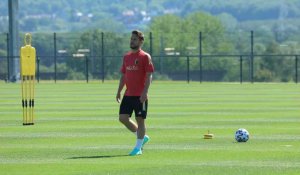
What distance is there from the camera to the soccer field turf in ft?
58.3

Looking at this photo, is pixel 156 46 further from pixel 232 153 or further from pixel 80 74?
pixel 232 153

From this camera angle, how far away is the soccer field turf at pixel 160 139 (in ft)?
58.3

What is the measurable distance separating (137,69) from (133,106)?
663 millimetres

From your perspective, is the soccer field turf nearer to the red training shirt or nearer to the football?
the football

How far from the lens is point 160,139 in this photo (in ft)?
74.2

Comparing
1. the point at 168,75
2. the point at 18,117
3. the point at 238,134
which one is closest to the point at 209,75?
the point at 168,75

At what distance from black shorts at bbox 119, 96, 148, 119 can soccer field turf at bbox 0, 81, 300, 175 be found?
0.74 metres

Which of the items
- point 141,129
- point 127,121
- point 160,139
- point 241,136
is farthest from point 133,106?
point 160,139

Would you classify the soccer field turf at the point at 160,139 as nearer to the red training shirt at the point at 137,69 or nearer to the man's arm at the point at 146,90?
the man's arm at the point at 146,90

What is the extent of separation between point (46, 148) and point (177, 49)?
81690 mm

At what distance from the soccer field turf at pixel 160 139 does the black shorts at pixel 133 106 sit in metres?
0.74

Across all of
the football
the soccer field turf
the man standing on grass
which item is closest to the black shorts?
the man standing on grass

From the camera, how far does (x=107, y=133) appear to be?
Answer: 79.1 ft

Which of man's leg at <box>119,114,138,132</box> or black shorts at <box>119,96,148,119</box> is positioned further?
man's leg at <box>119,114,138,132</box>
